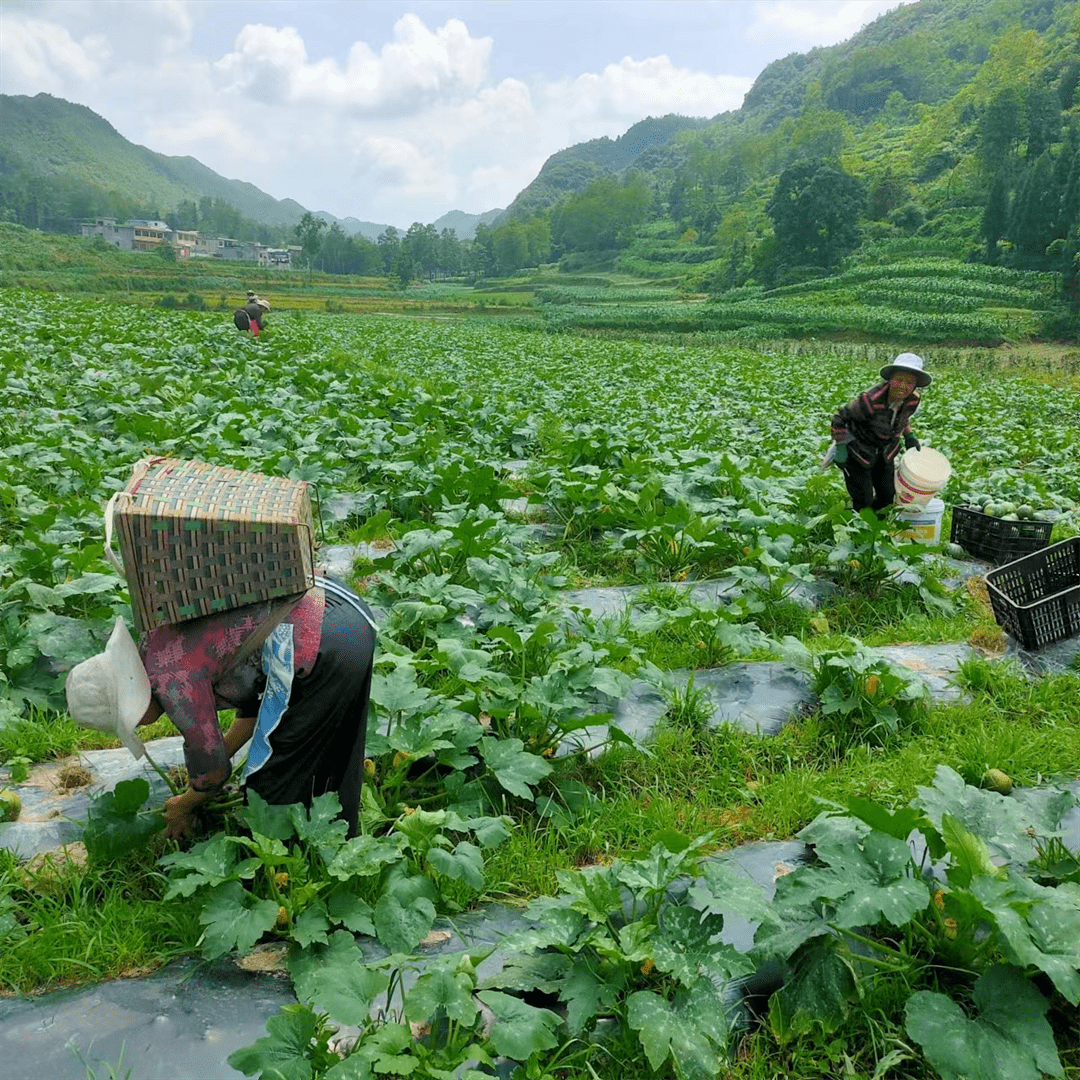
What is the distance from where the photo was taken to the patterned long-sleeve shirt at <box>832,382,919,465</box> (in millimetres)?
5715

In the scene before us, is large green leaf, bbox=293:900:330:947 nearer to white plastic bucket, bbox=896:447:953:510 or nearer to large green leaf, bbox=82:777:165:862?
large green leaf, bbox=82:777:165:862

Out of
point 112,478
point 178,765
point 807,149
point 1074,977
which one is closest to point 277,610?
point 178,765

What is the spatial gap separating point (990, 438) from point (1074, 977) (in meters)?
10.6

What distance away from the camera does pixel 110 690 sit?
201 cm

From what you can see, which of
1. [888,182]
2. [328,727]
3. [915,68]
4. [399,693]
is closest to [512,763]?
[399,693]

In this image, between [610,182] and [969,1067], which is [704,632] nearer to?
[969,1067]

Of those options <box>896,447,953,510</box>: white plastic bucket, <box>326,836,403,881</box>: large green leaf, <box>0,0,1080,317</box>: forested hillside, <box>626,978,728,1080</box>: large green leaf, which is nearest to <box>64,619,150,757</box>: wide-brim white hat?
<box>326,836,403,881</box>: large green leaf

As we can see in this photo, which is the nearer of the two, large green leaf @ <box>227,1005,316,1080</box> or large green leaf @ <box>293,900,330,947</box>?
large green leaf @ <box>227,1005,316,1080</box>

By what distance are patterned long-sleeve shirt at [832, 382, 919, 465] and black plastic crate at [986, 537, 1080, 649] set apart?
1.33m

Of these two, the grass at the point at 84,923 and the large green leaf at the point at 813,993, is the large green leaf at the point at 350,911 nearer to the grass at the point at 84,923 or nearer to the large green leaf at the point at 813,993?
the grass at the point at 84,923

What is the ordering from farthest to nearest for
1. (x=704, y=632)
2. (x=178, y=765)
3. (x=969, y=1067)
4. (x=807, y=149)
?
(x=807, y=149) → (x=704, y=632) → (x=178, y=765) → (x=969, y=1067)

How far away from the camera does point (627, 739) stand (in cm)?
292

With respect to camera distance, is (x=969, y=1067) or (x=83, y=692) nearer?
(x=969, y=1067)

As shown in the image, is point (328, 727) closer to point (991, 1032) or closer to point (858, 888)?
point (858, 888)
